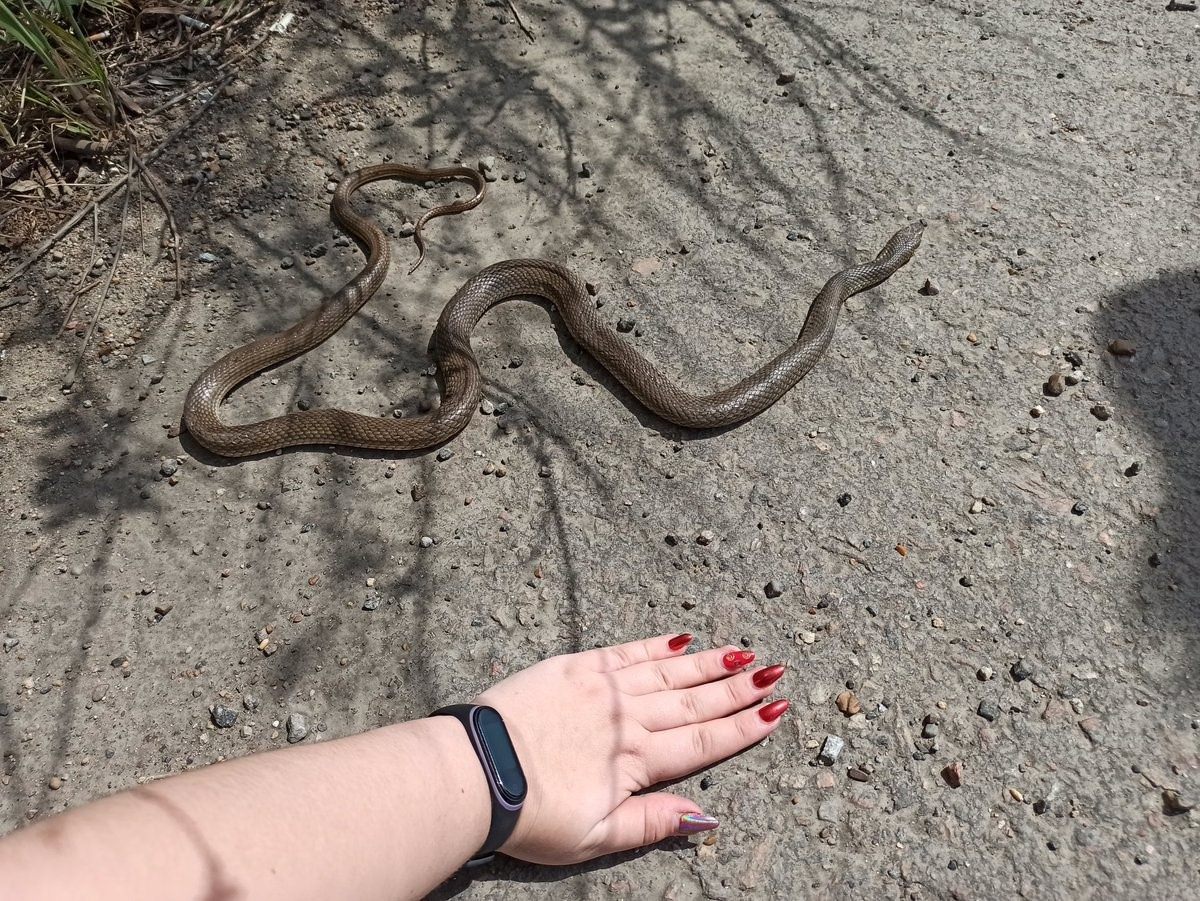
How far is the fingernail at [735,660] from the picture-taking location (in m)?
3.09

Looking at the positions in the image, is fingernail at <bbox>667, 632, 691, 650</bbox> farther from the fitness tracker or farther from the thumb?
the fitness tracker

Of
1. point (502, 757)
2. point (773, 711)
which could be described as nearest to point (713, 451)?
point (773, 711)

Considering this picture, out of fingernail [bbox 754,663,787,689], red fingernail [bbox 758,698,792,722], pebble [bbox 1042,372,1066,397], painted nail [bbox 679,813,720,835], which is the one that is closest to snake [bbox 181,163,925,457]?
pebble [bbox 1042,372,1066,397]

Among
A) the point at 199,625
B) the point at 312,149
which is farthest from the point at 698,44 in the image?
the point at 199,625

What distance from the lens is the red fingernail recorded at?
118 inches

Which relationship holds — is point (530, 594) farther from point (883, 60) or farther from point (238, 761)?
point (883, 60)

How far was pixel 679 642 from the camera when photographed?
3107mm

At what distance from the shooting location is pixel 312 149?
5.21m

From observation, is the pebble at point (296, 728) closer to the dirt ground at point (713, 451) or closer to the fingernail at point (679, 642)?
the dirt ground at point (713, 451)

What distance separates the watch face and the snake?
1.77m

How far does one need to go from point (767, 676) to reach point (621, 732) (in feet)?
2.08

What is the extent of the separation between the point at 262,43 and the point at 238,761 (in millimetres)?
5190

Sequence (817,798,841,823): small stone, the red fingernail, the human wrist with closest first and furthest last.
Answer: the human wrist → (817,798,841,823): small stone → the red fingernail

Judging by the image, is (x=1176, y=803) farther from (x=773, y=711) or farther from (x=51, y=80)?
(x=51, y=80)
